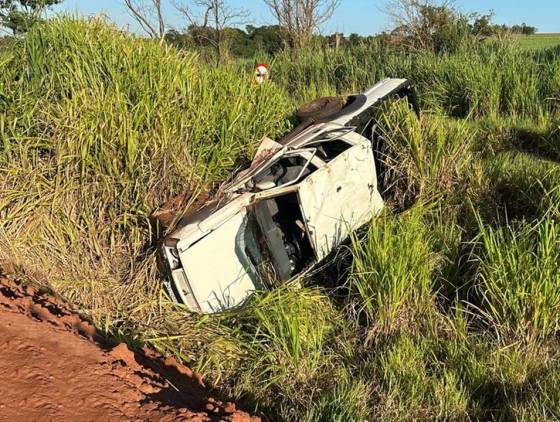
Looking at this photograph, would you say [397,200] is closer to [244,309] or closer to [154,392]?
[244,309]

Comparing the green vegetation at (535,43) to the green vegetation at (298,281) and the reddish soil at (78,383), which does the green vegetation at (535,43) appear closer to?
the green vegetation at (298,281)

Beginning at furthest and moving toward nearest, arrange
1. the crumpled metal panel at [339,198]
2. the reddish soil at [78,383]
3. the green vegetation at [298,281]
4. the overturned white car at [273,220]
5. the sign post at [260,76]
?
the sign post at [260,76] → the crumpled metal panel at [339,198] → the overturned white car at [273,220] → the green vegetation at [298,281] → the reddish soil at [78,383]

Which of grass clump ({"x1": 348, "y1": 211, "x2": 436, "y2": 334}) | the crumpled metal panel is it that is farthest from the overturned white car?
grass clump ({"x1": 348, "y1": 211, "x2": 436, "y2": 334})

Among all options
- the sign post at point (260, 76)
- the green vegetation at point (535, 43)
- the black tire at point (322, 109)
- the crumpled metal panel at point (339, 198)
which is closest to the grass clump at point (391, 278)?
the crumpled metal panel at point (339, 198)

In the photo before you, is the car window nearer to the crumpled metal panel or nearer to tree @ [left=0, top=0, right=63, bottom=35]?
the crumpled metal panel

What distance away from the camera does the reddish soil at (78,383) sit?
261 centimetres

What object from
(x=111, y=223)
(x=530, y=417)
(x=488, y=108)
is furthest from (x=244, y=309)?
(x=488, y=108)

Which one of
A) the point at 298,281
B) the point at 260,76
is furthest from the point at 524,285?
the point at 260,76

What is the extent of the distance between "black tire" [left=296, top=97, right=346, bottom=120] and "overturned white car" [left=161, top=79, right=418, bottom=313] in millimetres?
1001

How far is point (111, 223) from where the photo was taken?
494 centimetres

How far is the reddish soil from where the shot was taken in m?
2.61

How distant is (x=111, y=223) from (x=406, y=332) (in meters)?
2.63

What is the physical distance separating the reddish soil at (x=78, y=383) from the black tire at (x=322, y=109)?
3634 mm

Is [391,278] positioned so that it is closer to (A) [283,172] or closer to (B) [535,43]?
(A) [283,172]
